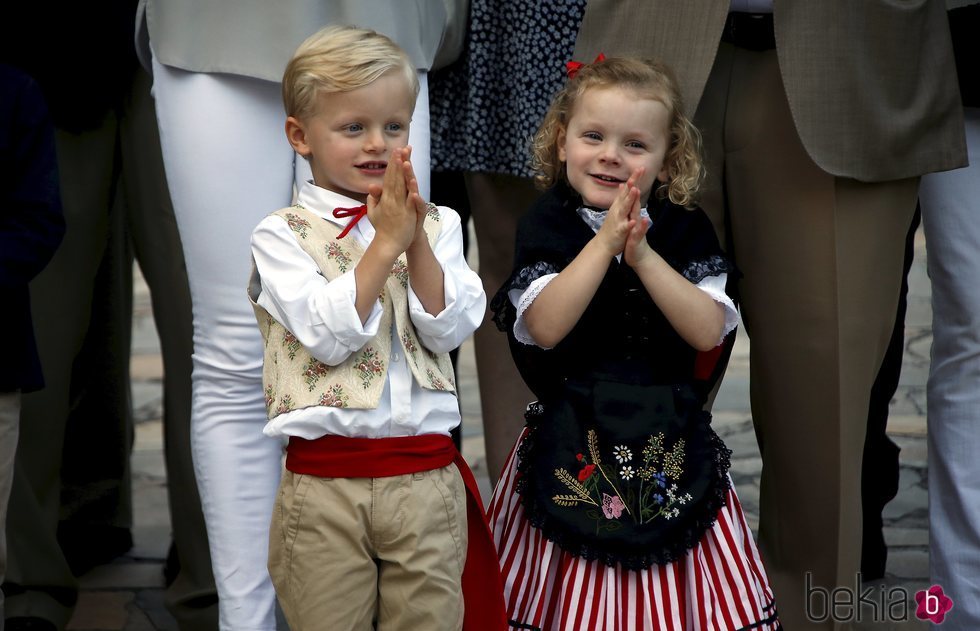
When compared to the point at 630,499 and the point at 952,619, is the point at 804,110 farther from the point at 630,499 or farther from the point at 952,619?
the point at 952,619

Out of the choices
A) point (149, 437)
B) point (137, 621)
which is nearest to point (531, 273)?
point (137, 621)

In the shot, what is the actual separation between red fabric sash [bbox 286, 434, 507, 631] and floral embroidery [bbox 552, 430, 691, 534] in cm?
18

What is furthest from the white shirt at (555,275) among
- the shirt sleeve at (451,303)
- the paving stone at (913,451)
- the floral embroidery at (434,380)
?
the paving stone at (913,451)

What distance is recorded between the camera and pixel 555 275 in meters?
2.36

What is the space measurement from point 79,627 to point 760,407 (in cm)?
162

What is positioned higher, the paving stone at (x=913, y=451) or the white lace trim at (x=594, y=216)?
the white lace trim at (x=594, y=216)

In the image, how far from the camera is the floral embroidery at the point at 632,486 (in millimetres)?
2326

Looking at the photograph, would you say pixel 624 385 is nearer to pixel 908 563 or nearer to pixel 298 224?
pixel 298 224


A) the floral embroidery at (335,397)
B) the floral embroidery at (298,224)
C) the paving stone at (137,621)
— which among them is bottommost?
the paving stone at (137,621)

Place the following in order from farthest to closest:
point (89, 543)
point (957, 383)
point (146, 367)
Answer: point (146, 367) → point (89, 543) → point (957, 383)

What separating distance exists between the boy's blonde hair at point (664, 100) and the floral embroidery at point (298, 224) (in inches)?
20.2

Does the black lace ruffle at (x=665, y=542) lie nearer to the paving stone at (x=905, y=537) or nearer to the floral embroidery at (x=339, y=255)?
the floral embroidery at (x=339, y=255)

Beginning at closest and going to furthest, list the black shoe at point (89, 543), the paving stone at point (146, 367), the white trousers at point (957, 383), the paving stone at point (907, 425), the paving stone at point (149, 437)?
the white trousers at point (957, 383) → the black shoe at point (89, 543) → the paving stone at point (907, 425) → the paving stone at point (149, 437) → the paving stone at point (146, 367)

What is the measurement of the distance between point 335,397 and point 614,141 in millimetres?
661
